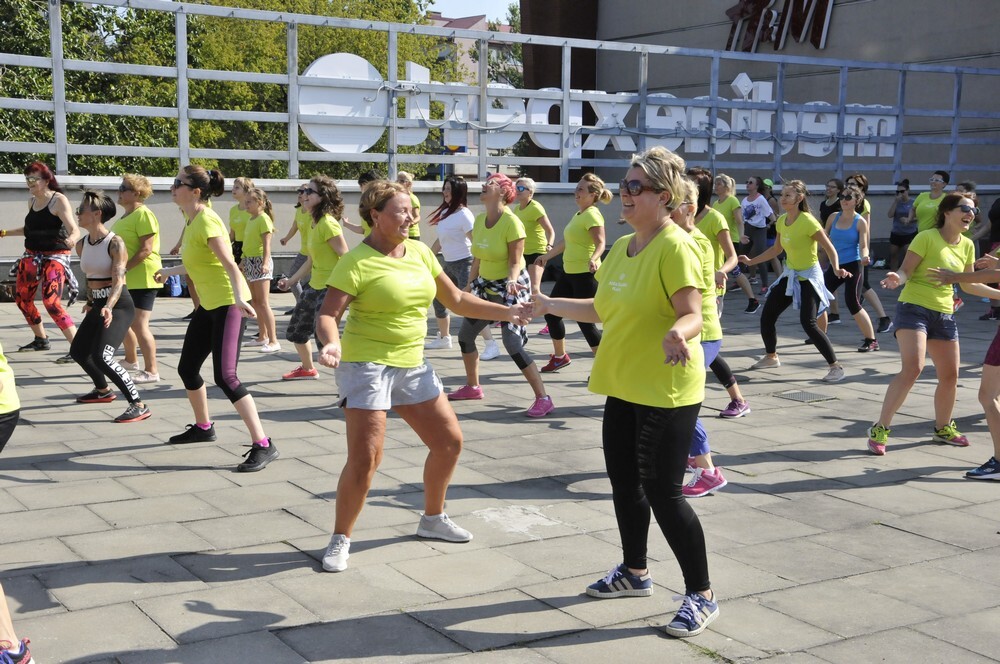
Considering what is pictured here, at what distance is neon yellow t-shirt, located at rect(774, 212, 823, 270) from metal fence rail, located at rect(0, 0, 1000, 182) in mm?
7633

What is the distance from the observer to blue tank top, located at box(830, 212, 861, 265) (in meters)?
11.8

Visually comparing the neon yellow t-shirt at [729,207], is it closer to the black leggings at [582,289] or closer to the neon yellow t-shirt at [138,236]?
the black leggings at [582,289]

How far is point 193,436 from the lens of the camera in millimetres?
7125

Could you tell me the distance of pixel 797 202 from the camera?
975 cm

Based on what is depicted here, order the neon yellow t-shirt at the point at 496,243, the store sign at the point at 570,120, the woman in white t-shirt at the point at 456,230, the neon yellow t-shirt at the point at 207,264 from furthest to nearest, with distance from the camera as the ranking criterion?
the store sign at the point at 570,120, the woman in white t-shirt at the point at 456,230, the neon yellow t-shirt at the point at 496,243, the neon yellow t-shirt at the point at 207,264

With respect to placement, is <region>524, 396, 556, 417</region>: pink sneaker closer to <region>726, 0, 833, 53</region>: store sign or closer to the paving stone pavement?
the paving stone pavement

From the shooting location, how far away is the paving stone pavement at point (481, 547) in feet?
13.4

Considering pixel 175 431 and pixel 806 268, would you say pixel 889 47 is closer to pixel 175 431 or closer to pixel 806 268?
pixel 806 268

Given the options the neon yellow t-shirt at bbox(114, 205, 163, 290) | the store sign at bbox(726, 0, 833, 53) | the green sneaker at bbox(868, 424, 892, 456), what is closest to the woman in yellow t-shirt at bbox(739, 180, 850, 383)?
the green sneaker at bbox(868, 424, 892, 456)

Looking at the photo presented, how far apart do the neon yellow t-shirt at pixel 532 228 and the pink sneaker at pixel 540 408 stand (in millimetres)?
2755

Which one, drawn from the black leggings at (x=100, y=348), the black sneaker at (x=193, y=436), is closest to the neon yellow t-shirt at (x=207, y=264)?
the black sneaker at (x=193, y=436)

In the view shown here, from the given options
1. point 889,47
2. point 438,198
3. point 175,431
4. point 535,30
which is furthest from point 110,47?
point 175,431

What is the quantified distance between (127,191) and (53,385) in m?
1.80

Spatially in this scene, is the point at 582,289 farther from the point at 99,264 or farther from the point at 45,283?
the point at 45,283
